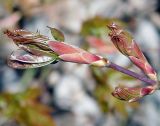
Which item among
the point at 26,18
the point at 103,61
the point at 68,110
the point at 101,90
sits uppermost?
the point at 103,61

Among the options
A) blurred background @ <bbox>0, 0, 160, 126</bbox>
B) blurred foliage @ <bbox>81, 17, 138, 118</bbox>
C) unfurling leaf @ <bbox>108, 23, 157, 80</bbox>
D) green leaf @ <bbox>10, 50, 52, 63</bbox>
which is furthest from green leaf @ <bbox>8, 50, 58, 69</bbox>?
blurred background @ <bbox>0, 0, 160, 126</bbox>

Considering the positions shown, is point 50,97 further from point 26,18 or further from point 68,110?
point 26,18

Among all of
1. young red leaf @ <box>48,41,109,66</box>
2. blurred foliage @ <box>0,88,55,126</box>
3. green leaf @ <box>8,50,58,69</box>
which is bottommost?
blurred foliage @ <box>0,88,55,126</box>

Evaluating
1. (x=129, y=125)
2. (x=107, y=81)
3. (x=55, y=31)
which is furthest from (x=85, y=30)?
(x=55, y=31)

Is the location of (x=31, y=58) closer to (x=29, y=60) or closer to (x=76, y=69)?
(x=29, y=60)

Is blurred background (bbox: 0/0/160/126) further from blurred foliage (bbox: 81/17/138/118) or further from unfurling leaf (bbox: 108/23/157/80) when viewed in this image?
unfurling leaf (bbox: 108/23/157/80)
